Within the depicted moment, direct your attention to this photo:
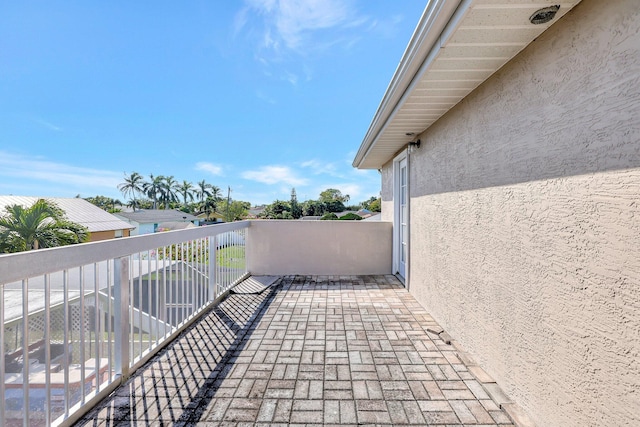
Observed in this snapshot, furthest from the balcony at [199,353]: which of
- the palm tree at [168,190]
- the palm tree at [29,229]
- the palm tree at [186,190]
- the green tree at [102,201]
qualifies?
the palm tree at [168,190]

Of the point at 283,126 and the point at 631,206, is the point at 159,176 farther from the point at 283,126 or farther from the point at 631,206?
the point at 631,206

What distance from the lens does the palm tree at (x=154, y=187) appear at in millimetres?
70750

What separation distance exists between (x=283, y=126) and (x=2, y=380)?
31539 mm

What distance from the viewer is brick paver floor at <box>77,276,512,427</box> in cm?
221

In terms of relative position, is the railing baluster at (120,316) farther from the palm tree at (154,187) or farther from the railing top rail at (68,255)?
the palm tree at (154,187)

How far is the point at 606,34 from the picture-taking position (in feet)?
5.13

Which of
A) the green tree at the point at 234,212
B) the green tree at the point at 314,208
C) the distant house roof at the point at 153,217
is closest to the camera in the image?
the distant house roof at the point at 153,217

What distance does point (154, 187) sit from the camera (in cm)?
7100

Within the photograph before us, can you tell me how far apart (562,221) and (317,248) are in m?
5.25

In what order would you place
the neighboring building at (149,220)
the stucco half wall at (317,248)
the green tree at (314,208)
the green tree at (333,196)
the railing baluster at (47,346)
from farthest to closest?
the green tree at (333,196), the green tree at (314,208), the neighboring building at (149,220), the stucco half wall at (317,248), the railing baluster at (47,346)

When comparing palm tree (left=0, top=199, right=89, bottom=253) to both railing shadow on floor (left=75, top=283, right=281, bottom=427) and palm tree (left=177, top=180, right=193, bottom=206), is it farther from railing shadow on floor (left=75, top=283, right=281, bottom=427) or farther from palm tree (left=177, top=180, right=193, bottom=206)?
palm tree (left=177, top=180, right=193, bottom=206)

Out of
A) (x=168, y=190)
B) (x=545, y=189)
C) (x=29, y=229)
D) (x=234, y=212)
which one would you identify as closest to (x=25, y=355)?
(x=545, y=189)

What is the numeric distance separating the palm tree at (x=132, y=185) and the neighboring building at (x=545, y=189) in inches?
3213

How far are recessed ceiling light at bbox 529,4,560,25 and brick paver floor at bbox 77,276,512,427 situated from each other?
2784 millimetres
